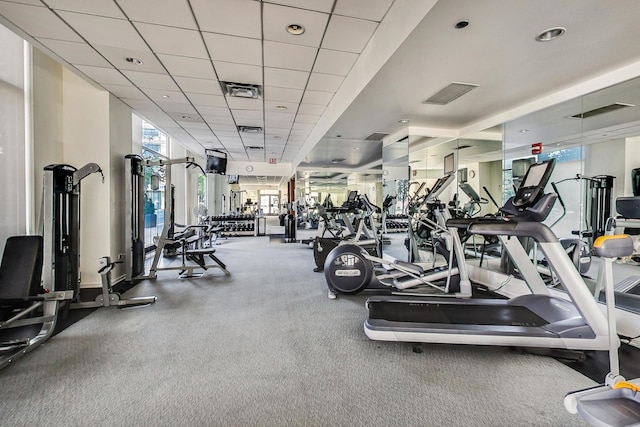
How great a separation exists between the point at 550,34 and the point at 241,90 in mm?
3500

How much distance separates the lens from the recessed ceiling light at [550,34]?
7.35ft

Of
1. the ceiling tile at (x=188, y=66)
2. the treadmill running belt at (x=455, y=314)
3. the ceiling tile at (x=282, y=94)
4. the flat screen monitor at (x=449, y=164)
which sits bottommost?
the treadmill running belt at (x=455, y=314)

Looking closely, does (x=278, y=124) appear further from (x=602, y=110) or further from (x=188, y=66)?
(x=602, y=110)

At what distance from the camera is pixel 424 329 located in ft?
7.09

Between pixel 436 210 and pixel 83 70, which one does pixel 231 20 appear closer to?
pixel 83 70

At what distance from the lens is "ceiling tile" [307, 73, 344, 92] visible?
3684mm

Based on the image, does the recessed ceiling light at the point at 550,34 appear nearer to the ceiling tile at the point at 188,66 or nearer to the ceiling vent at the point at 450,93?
the ceiling vent at the point at 450,93

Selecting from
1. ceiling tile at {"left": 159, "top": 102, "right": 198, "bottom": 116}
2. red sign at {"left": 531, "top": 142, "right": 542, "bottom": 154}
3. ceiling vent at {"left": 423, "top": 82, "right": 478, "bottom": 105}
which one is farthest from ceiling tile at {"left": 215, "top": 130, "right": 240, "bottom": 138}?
red sign at {"left": 531, "top": 142, "right": 542, "bottom": 154}

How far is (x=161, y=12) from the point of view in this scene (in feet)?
8.01

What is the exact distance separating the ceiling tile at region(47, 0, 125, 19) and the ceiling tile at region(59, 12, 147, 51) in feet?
0.23

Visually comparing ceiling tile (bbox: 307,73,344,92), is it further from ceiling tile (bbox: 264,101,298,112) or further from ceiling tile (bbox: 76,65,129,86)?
ceiling tile (bbox: 76,65,129,86)

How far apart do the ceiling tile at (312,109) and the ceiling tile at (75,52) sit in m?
2.72

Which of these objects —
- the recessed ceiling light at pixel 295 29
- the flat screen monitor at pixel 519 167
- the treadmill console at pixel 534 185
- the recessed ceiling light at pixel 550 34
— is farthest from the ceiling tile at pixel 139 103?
the flat screen monitor at pixel 519 167

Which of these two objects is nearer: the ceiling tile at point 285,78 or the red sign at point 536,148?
the ceiling tile at point 285,78
